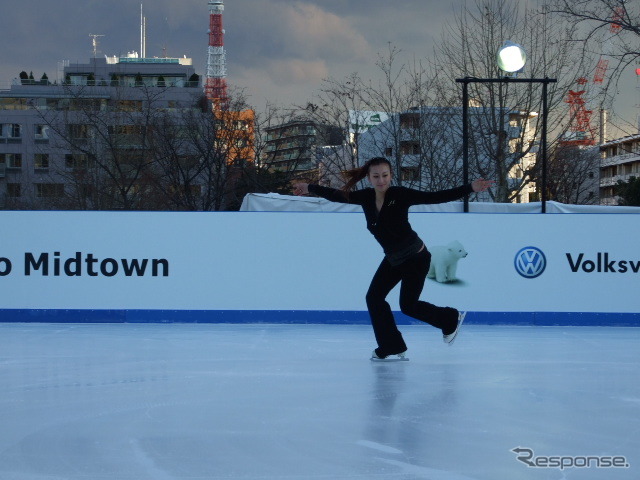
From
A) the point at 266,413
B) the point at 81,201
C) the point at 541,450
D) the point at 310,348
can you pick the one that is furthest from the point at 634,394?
the point at 81,201

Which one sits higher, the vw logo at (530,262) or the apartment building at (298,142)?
the apartment building at (298,142)

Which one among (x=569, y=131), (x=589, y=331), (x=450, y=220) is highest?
(x=569, y=131)

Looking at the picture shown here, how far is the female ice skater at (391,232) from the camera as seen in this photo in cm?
630

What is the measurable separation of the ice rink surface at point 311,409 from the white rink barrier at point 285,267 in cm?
179

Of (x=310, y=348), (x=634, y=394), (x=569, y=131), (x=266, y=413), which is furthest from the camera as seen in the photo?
(x=569, y=131)

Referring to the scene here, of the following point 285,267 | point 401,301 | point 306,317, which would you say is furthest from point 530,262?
point 401,301

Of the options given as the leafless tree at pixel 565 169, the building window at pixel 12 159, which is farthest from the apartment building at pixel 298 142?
the building window at pixel 12 159

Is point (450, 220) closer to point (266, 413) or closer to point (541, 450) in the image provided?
point (266, 413)

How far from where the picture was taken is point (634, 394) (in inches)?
211

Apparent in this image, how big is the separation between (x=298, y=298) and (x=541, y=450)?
649 centimetres

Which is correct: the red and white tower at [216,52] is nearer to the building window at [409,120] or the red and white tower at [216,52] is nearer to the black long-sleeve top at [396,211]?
the building window at [409,120]

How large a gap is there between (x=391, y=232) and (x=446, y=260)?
12.8 feet

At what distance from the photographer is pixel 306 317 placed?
10164 millimetres

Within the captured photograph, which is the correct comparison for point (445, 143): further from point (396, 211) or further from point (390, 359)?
point (396, 211)
